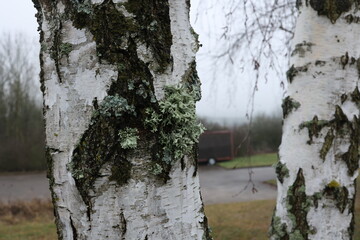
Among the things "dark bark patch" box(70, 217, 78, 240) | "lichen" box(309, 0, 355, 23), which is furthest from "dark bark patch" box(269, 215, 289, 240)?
"dark bark patch" box(70, 217, 78, 240)

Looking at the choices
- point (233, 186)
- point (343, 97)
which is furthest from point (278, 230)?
point (233, 186)

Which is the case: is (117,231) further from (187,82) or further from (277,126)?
(277,126)

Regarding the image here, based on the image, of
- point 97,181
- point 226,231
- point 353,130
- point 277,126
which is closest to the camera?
point 97,181

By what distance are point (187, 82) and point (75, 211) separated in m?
0.45

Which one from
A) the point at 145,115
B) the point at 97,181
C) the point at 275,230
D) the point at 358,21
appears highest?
the point at 358,21

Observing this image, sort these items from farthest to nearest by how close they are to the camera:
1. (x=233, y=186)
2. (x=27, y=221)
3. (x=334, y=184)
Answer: (x=233, y=186), (x=27, y=221), (x=334, y=184)

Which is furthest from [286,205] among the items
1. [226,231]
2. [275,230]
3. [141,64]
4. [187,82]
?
[226,231]

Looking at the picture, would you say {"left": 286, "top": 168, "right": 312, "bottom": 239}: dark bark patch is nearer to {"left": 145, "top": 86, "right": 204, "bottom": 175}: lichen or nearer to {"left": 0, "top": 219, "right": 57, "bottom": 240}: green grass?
{"left": 145, "top": 86, "right": 204, "bottom": 175}: lichen

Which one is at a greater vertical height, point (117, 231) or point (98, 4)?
point (98, 4)

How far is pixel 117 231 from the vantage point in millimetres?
849

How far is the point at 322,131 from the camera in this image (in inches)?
78.4

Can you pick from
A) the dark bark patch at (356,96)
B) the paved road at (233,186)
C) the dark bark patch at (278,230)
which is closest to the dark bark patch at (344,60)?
the dark bark patch at (356,96)

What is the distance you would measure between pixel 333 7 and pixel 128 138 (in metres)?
1.75

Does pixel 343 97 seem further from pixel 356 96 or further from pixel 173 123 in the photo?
pixel 173 123
